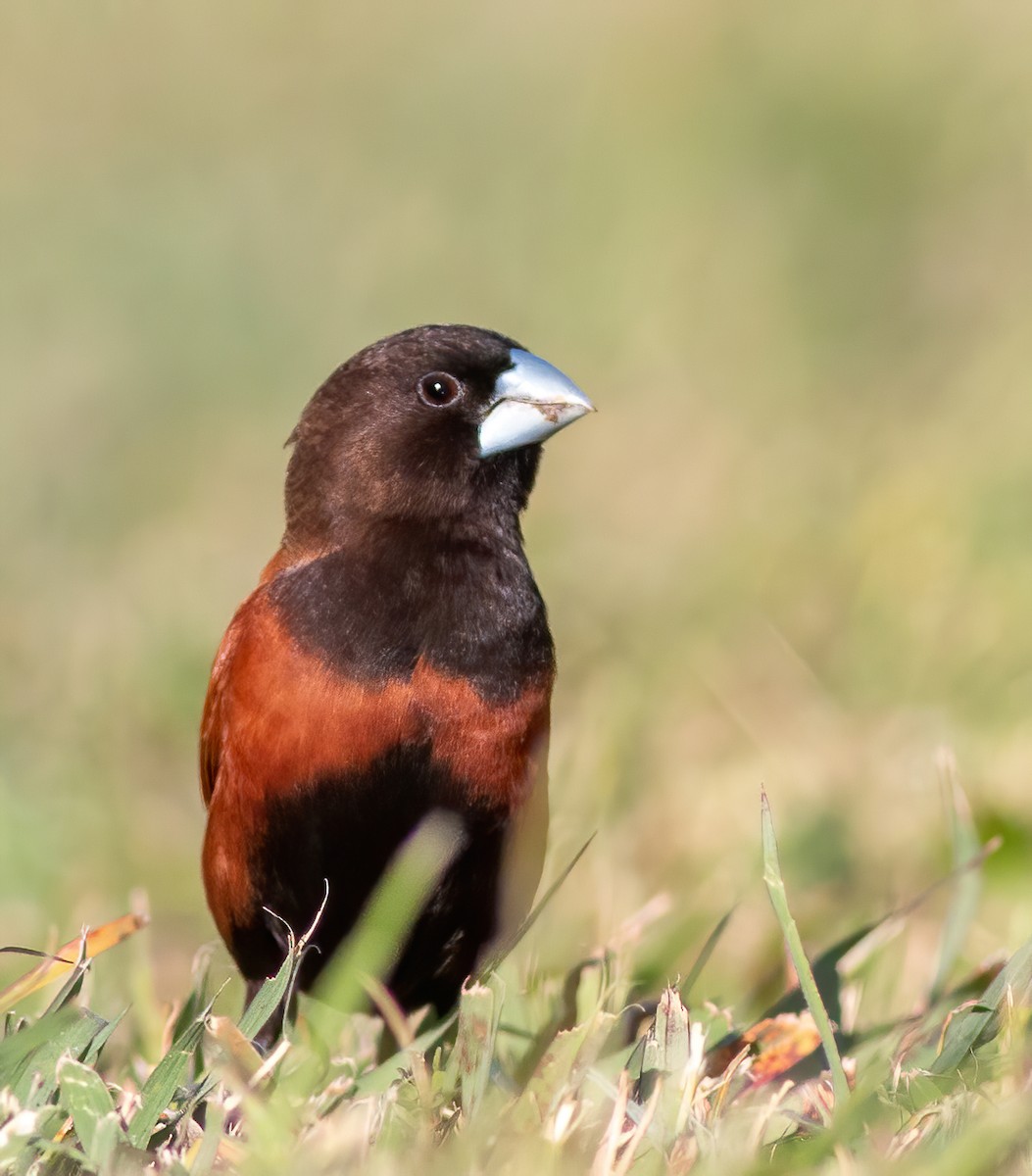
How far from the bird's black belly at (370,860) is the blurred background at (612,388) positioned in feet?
1.76

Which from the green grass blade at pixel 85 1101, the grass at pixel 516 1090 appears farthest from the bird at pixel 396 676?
the green grass blade at pixel 85 1101

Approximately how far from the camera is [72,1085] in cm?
251

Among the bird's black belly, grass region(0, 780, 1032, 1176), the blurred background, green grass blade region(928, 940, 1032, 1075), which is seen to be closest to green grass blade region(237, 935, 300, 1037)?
grass region(0, 780, 1032, 1176)

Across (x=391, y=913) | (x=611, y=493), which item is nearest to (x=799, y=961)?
(x=391, y=913)

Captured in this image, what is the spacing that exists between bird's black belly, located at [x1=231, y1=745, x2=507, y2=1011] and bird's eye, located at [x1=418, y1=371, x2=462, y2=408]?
2.71 feet

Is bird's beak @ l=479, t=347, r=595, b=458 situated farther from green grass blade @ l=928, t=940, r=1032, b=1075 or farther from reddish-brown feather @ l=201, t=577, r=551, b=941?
green grass blade @ l=928, t=940, r=1032, b=1075

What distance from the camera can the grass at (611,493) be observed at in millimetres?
3090

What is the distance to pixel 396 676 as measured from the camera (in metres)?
3.32

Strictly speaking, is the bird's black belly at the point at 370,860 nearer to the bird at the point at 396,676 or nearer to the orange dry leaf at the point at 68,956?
the bird at the point at 396,676

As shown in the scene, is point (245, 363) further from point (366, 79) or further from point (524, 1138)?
point (524, 1138)

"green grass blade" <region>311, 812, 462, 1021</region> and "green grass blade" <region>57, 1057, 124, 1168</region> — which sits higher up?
"green grass blade" <region>57, 1057, 124, 1168</region>

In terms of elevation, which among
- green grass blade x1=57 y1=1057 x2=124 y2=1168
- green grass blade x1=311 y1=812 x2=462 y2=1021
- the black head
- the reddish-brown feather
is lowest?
green grass blade x1=311 y1=812 x2=462 y2=1021

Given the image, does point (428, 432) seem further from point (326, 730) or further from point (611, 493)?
point (611, 493)

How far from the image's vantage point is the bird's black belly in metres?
3.30
